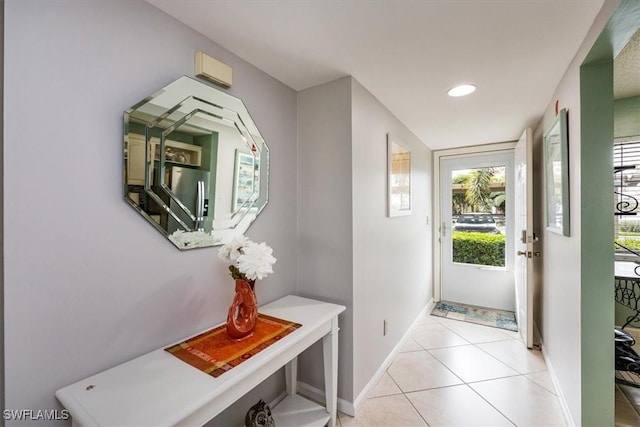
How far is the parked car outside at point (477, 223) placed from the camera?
11.3ft

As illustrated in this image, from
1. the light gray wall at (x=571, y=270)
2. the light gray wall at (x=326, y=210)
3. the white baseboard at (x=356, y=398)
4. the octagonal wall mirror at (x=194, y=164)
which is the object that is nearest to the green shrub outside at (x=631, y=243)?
the light gray wall at (x=571, y=270)

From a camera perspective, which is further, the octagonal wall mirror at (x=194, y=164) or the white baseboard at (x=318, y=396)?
the white baseboard at (x=318, y=396)

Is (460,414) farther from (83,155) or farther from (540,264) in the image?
(83,155)

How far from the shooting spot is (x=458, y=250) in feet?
11.9

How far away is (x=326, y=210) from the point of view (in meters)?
1.79

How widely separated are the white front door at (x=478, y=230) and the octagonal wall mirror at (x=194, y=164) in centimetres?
291

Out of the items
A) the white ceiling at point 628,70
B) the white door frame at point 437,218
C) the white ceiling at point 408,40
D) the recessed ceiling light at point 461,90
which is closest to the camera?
the white ceiling at point 408,40

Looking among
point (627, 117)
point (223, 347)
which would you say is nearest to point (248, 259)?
point (223, 347)

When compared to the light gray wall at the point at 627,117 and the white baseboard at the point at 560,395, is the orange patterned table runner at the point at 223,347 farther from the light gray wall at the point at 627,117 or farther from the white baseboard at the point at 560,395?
the light gray wall at the point at 627,117

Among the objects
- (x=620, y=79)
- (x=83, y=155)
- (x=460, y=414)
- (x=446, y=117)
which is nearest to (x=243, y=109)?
(x=83, y=155)

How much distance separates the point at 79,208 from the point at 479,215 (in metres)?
3.87

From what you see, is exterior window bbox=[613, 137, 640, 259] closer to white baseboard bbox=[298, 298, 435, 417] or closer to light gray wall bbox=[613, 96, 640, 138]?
light gray wall bbox=[613, 96, 640, 138]

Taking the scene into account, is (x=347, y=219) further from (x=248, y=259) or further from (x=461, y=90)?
(x=461, y=90)
